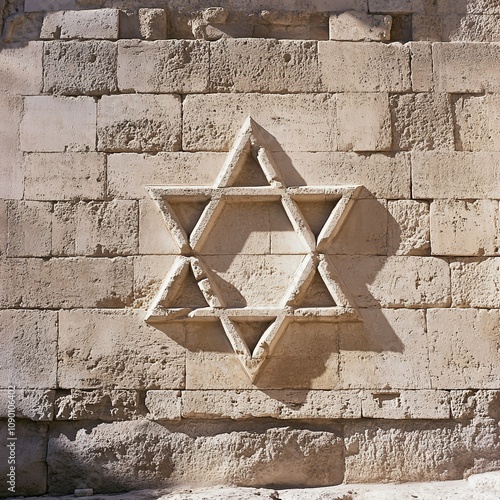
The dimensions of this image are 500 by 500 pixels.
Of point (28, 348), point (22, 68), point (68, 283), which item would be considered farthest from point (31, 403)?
point (22, 68)

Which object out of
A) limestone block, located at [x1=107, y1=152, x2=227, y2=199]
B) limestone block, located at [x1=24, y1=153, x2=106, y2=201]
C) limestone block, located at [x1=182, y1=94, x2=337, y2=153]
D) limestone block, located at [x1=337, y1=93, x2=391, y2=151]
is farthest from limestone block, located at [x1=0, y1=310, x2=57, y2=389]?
limestone block, located at [x1=337, y1=93, x2=391, y2=151]

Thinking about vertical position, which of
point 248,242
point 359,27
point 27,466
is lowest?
point 27,466

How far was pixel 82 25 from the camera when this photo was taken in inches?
208

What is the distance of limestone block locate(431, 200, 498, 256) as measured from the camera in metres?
4.97

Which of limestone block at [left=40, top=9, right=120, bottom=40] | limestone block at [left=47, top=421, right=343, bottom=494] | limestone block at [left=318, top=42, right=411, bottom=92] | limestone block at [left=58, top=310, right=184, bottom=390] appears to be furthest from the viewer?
limestone block at [left=40, top=9, right=120, bottom=40]

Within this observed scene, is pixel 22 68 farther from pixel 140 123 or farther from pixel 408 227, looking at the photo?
pixel 408 227

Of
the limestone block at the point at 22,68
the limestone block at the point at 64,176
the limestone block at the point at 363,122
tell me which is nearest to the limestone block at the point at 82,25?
the limestone block at the point at 22,68

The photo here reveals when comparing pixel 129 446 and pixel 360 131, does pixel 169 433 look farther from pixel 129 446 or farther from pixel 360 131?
pixel 360 131

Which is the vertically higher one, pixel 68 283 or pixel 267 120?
pixel 267 120

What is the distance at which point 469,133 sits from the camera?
16.9 ft

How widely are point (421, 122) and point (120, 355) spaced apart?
293 cm

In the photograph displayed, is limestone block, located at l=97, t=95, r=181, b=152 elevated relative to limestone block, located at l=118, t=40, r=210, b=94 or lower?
lower

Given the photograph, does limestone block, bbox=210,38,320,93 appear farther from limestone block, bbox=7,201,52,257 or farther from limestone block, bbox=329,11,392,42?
limestone block, bbox=7,201,52,257

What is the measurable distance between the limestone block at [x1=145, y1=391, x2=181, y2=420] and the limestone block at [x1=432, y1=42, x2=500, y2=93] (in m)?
3.15
